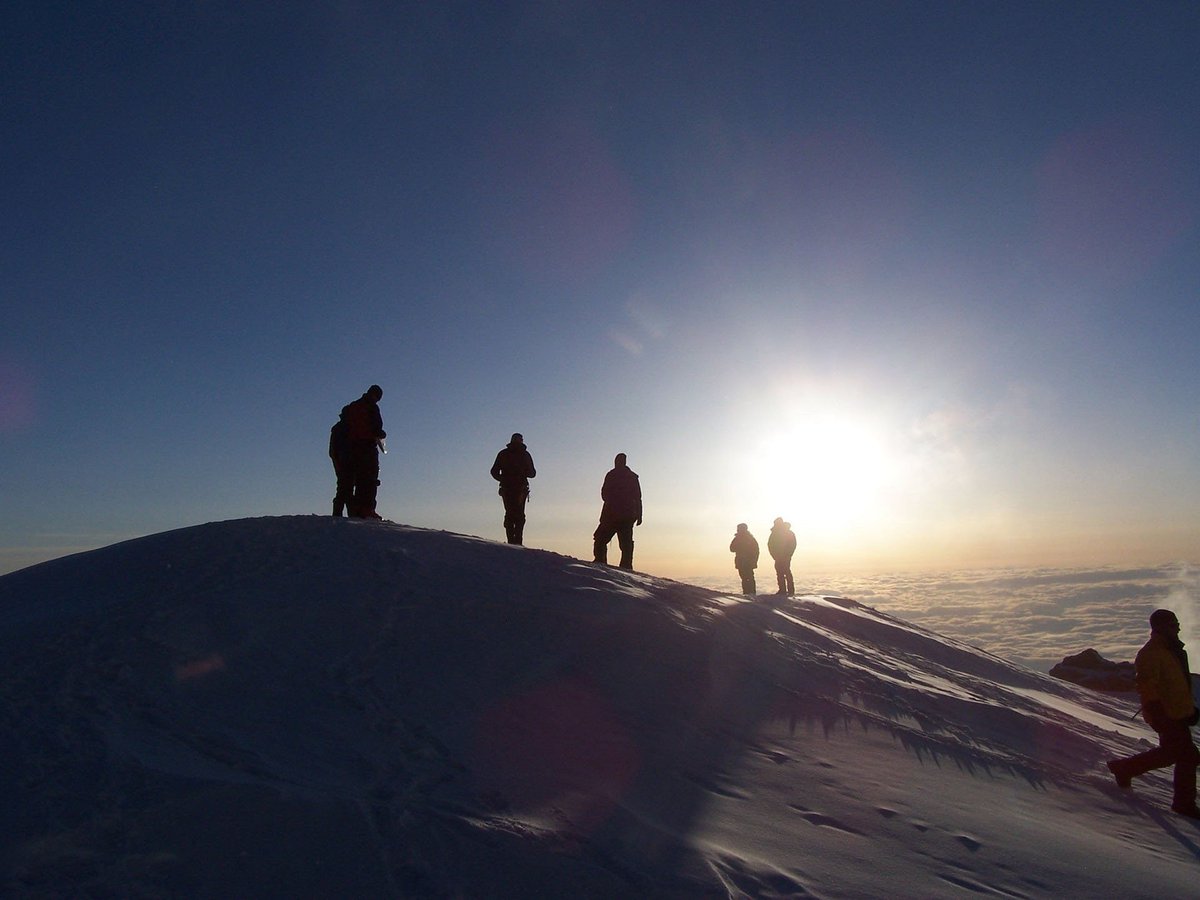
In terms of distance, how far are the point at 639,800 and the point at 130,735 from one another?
10.2 ft

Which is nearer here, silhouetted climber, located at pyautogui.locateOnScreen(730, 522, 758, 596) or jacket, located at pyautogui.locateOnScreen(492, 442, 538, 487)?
jacket, located at pyautogui.locateOnScreen(492, 442, 538, 487)

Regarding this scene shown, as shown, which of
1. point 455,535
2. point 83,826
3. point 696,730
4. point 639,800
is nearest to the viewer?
point 83,826

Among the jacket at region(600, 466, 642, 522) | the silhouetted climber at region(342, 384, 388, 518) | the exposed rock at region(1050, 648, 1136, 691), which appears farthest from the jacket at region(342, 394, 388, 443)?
the exposed rock at region(1050, 648, 1136, 691)

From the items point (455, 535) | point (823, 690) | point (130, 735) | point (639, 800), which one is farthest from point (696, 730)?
point (455, 535)

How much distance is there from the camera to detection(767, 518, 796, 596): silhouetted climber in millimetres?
18531

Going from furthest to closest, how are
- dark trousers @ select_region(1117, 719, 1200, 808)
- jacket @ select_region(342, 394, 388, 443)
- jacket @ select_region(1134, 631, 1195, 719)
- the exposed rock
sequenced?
the exposed rock < jacket @ select_region(342, 394, 388, 443) < jacket @ select_region(1134, 631, 1195, 719) < dark trousers @ select_region(1117, 719, 1200, 808)

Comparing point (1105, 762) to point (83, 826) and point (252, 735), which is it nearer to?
point (252, 735)

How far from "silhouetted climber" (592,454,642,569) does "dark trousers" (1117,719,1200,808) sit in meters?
7.45

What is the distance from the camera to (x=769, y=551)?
18.8 metres

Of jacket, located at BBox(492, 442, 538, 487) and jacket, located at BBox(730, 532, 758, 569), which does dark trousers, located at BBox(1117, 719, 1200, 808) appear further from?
jacket, located at BBox(730, 532, 758, 569)

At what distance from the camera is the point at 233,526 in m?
9.49

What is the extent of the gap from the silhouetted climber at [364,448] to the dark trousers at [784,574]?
10723 millimetres

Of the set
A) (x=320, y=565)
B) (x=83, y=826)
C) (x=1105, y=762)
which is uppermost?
(x=320, y=565)

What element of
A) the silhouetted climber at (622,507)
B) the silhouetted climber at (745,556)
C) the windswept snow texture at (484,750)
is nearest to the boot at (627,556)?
the silhouetted climber at (622,507)
